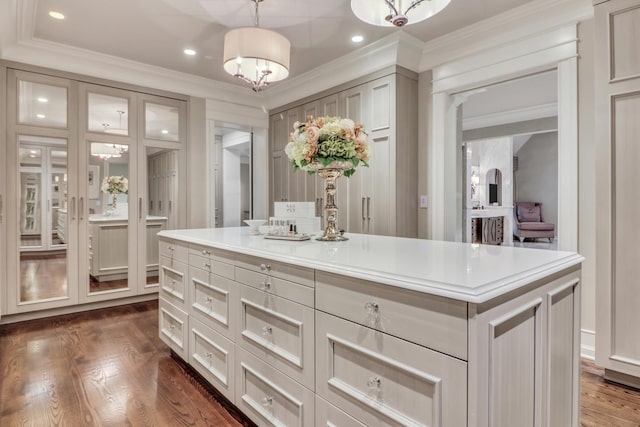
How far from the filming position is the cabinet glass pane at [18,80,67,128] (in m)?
3.39

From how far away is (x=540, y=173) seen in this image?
10398mm

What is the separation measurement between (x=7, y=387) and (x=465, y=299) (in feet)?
8.94

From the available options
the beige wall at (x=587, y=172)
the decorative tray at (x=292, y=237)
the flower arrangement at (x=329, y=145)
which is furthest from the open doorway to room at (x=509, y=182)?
A: the decorative tray at (x=292, y=237)

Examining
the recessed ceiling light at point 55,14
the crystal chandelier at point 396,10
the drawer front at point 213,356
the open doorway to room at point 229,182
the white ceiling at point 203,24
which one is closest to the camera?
the drawer front at point 213,356

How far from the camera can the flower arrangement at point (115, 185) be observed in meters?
3.83

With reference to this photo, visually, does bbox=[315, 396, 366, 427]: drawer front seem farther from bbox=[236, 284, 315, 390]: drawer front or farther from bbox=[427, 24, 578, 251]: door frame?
bbox=[427, 24, 578, 251]: door frame

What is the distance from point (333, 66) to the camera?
12.8ft

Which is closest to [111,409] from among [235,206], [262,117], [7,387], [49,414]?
[49,414]

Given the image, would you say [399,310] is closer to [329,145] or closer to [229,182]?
[329,145]

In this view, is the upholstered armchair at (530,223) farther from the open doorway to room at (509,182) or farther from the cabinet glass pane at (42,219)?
the cabinet glass pane at (42,219)

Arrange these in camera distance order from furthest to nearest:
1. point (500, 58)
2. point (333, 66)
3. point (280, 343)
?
point (333, 66) < point (500, 58) < point (280, 343)

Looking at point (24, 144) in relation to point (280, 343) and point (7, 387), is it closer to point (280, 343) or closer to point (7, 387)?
point (7, 387)

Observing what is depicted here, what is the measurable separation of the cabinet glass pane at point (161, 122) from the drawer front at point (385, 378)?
12.0ft

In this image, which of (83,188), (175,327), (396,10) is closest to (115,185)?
(83,188)
